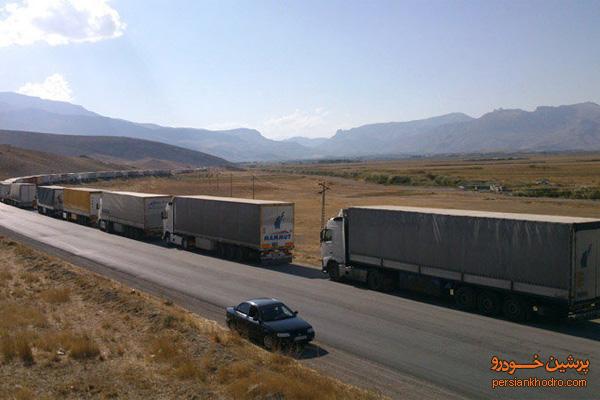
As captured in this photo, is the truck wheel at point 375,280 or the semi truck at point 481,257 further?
the truck wheel at point 375,280

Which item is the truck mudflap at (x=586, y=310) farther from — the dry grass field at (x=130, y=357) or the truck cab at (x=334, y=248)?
the truck cab at (x=334, y=248)

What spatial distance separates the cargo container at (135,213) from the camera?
45344mm

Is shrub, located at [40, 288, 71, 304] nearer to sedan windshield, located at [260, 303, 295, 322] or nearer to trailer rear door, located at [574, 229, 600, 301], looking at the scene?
sedan windshield, located at [260, 303, 295, 322]

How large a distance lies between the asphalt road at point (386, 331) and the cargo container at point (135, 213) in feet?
34.8

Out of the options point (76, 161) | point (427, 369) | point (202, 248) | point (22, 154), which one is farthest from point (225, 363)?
point (76, 161)

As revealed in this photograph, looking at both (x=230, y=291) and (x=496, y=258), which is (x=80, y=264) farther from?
(x=496, y=258)

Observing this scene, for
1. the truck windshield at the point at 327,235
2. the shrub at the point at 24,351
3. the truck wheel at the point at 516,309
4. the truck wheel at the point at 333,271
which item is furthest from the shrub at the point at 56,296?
the truck wheel at the point at 516,309

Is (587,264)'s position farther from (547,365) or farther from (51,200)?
(51,200)

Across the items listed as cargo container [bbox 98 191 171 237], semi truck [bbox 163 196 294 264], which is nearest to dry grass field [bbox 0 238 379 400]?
semi truck [bbox 163 196 294 264]

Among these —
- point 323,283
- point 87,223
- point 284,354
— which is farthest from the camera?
point 87,223

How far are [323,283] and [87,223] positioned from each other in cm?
3614

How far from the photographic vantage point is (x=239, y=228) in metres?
35.7

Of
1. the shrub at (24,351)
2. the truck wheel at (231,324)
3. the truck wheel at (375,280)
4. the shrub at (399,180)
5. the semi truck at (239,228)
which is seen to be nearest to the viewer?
the shrub at (24,351)

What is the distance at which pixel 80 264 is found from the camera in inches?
1299
